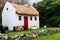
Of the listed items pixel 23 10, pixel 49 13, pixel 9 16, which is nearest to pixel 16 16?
pixel 9 16

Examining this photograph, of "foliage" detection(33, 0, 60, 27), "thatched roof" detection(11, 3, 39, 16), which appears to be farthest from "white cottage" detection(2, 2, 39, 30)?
"foliage" detection(33, 0, 60, 27)

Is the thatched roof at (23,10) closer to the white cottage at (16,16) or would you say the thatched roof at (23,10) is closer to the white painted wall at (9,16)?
the white cottage at (16,16)

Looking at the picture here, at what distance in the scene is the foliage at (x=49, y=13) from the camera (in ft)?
135

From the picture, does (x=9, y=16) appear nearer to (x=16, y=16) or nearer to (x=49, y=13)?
(x=16, y=16)

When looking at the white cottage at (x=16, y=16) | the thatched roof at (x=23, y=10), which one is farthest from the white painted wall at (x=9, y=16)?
the thatched roof at (x=23, y=10)

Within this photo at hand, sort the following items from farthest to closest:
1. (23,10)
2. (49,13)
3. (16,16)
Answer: (49,13) → (23,10) → (16,16)

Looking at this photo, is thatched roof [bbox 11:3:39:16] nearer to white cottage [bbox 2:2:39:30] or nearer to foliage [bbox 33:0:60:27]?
white cottage [bbox 2:2:39:30]

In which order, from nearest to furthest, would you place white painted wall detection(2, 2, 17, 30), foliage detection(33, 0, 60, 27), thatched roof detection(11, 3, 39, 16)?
white painted wall detection(2, 2, 17, 30) < thatched roof detection(11, 3, 39, 16) < foliage detection(33, 0, 60, 27)

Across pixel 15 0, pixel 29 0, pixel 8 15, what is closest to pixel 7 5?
pixel 8 15

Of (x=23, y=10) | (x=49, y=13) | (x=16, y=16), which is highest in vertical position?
(x=23, y=10)

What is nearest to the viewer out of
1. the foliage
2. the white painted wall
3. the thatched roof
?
the white painted wall

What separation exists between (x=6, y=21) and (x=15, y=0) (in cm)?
2696

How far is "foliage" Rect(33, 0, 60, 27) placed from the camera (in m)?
41.0

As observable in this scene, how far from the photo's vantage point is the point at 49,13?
43.9m
